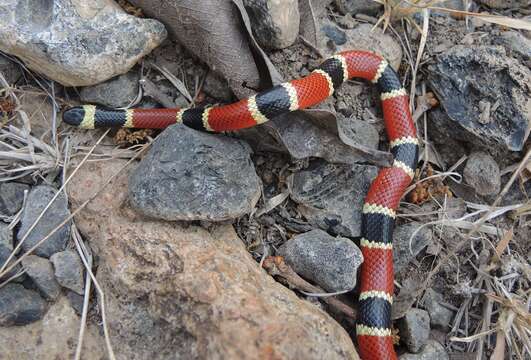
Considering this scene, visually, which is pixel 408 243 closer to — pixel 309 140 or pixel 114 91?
pixel 309 140

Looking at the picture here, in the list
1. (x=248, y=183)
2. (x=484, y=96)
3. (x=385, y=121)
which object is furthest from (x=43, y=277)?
(x=484, y=96)

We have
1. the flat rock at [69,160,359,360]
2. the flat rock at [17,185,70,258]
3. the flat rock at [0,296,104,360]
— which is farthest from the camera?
the flat rock at [17,185,70,258]

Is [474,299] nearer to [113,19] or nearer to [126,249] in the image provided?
[126,249]

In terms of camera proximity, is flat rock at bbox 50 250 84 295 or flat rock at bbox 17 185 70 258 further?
→ flat rock at bbox 17 185 70 258

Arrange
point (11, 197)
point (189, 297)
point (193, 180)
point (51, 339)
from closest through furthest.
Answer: point (189, 297) → point (51, 339) → point (193, 180) → point (11, 197)

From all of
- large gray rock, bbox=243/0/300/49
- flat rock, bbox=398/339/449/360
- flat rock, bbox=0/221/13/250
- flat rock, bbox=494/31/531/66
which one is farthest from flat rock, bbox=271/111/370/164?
flat rock, bbox=0/221/13/250

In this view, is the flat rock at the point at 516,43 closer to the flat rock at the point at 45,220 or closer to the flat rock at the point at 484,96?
the flat rock at the point at 484,96

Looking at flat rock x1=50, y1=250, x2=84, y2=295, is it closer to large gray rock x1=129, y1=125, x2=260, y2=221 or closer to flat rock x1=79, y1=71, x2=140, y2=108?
large gray rock x1=129, y1=125, x2=260, y2=221
